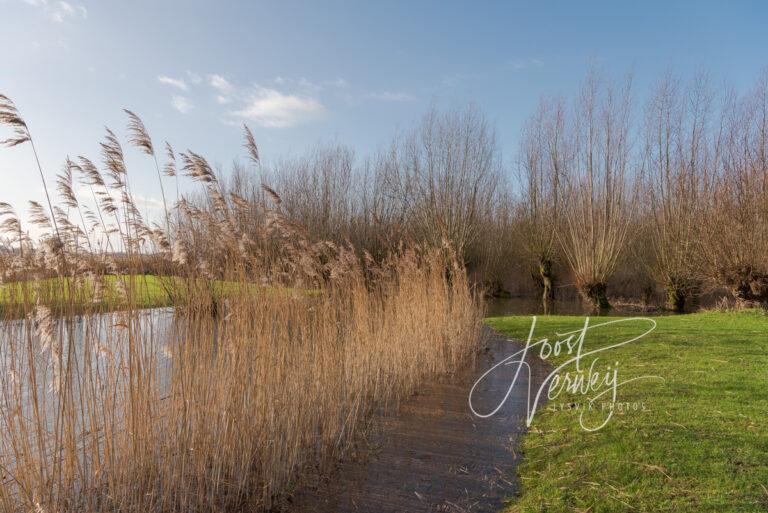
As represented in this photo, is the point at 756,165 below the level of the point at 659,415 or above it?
above

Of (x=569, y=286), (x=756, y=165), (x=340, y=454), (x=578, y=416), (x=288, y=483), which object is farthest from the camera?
(x=569, y=286)

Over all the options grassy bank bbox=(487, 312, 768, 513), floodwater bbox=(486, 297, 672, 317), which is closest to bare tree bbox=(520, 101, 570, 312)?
floodwater bbox=(486, 297, 672, 317)

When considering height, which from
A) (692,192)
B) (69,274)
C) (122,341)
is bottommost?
(122,341)

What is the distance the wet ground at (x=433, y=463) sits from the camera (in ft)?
9.18

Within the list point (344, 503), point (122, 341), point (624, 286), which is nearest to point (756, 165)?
point (624, 286)

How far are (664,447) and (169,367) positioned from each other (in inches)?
140

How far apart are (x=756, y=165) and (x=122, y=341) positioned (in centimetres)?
1367

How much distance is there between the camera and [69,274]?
2.30 m

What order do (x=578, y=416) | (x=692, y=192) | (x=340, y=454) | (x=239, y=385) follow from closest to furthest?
(x=239, y=385), (x=340, y=454), (x=578, y=416), (x=692, y=192)

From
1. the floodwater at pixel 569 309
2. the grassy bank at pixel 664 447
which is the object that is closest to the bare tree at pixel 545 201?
the floodwater at pixel 569 309

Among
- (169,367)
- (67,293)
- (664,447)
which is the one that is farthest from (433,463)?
(67,293)

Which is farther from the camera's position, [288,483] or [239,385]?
[288,483]

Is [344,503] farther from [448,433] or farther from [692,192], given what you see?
[692,192]

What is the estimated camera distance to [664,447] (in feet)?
Result: 9.62
